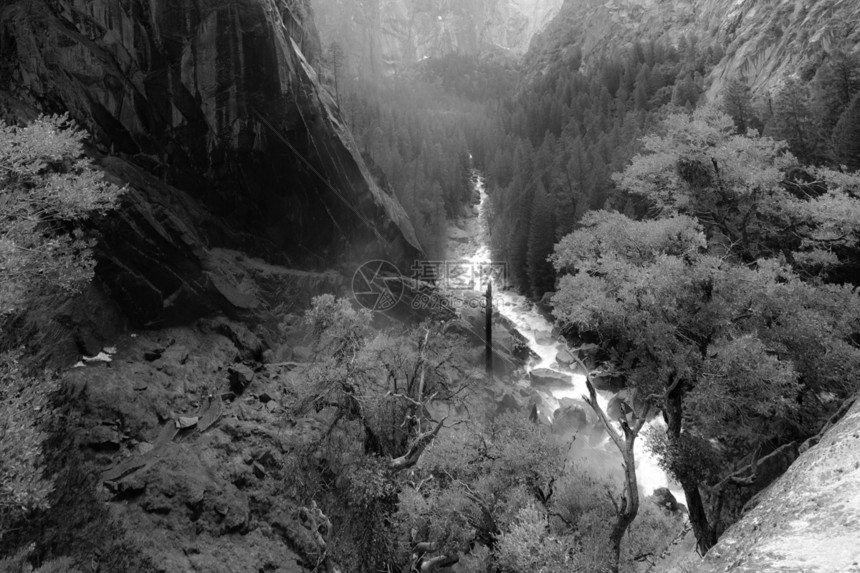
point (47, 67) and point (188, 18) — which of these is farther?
point (188, 18)

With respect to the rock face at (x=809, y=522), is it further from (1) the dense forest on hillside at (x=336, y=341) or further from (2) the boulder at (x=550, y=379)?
(2) the boulder at (x=550, y=379)

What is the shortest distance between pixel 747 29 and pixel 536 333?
Answer: 57.2m

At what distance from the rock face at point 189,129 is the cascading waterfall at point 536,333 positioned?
2389cm

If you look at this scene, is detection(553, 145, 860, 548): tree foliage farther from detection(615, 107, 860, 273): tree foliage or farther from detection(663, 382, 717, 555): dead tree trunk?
detection(615, 107, 860, 273): tree foliage

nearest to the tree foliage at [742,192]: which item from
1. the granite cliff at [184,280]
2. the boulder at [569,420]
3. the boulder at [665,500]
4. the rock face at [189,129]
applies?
the boulder at [665,500]

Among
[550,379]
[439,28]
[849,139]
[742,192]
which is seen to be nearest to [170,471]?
[742,192]

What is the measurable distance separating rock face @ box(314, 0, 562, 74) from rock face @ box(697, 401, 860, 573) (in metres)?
143

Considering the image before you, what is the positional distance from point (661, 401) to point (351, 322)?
12.5 m

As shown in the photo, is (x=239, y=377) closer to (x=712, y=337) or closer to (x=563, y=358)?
(x=712, y=337)

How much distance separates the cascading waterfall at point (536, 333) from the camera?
26.5 meters

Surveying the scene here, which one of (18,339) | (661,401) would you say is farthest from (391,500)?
(18,339)

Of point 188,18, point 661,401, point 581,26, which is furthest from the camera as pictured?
point 581,26

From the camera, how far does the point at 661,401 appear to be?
1215cm

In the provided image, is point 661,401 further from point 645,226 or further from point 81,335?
point 81,335
